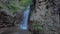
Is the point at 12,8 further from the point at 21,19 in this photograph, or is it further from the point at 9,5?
the point at 21,19

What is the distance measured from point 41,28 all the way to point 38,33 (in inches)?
13.7

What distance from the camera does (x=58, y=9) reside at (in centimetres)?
485

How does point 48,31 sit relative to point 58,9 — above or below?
below

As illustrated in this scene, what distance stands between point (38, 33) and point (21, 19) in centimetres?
773

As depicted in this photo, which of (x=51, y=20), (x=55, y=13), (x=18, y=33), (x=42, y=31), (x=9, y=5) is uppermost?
(x=9, y=5)

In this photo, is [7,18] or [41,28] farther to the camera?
[7,18]

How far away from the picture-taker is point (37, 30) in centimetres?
559

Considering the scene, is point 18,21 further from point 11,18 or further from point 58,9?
point 58,9

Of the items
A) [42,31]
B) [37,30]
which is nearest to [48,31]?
[42,31]

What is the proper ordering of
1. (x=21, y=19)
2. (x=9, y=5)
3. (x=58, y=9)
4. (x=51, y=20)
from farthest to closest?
(x=21, y=19), (x=9, y=5), (x=51, y=20), (x=58, y=9)

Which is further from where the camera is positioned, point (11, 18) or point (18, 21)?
point (18, 21)

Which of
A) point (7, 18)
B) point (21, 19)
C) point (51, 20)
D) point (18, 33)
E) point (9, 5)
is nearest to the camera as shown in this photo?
point (51, 20)

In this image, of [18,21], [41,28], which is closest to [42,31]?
[41,28]

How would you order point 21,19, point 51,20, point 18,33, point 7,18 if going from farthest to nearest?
point 21,19 → point 7,18 → point 18,33 → point 51,20
